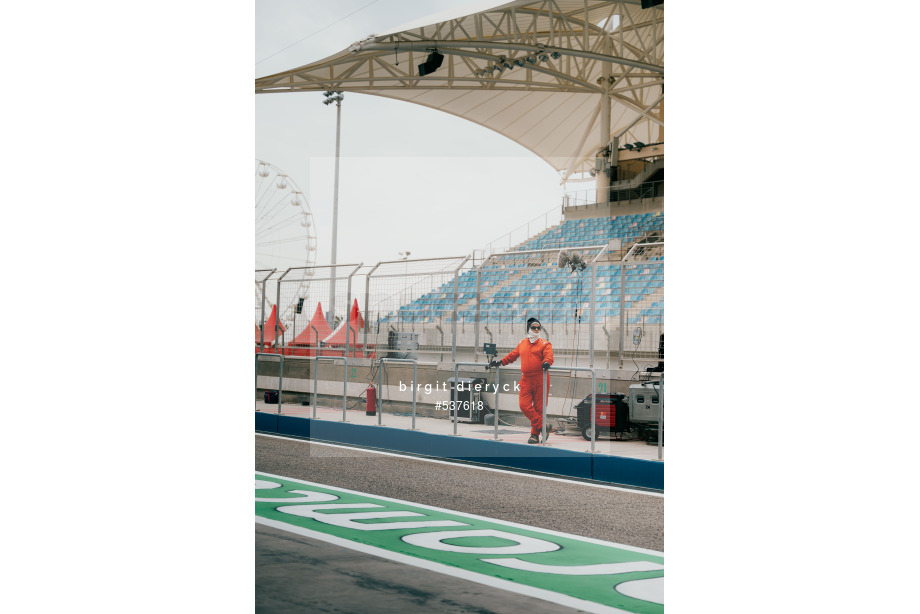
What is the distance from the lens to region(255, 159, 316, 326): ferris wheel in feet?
46.4

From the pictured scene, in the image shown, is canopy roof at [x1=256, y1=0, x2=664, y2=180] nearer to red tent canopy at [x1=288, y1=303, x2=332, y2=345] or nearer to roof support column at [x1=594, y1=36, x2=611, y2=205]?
roof support column at [x1=594, y1=36, x2=611, y2=205]

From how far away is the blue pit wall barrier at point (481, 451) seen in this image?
23.7ft

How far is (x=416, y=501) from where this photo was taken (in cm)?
614

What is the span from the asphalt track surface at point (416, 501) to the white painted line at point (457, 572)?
0.21 ft

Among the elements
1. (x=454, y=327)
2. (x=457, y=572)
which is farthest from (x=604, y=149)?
(x=457, y=572)

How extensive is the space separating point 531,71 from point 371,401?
58.7 ft

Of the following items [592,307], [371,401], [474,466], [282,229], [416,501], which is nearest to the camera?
[416,501]

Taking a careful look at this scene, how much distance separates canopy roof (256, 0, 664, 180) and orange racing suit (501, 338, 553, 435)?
31.5ft

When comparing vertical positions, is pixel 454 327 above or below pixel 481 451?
above

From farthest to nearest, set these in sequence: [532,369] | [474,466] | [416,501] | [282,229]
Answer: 1. [282,229]
2. [532,369]
3. [474,466]
4. [416,501]

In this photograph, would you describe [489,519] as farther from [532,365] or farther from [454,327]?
[454,327]
